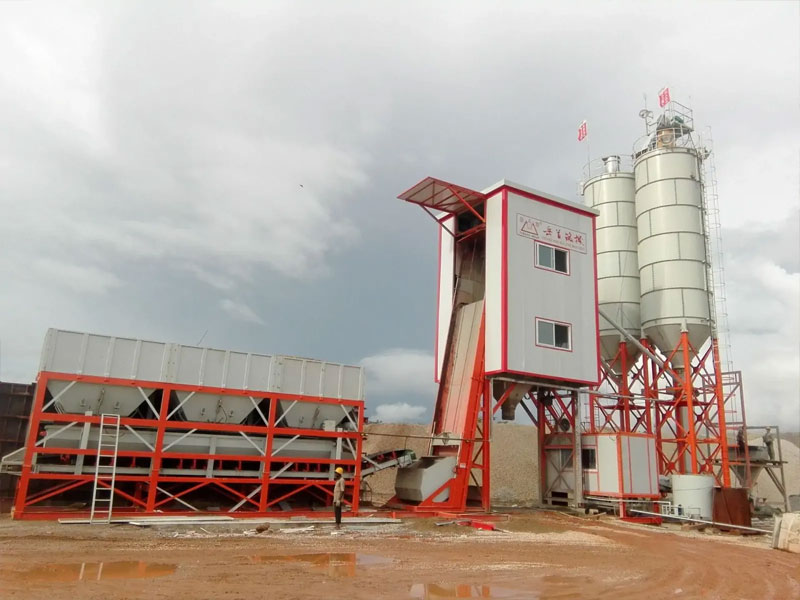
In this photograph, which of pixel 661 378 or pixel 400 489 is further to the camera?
pixel 661 378

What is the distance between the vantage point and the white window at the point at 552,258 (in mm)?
24844

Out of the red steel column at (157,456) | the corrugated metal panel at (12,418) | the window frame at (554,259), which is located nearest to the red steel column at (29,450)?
the red steel column at (157,456)

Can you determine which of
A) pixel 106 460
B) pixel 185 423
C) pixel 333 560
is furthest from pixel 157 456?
pixel 333 560

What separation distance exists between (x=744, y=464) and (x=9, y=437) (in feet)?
102

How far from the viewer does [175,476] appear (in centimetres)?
1861

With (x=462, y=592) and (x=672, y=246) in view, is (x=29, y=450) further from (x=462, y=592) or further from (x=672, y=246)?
(x=672, y=246)

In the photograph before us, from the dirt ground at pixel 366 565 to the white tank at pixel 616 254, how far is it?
52.2 feet

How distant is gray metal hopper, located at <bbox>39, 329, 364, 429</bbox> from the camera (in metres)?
17.5

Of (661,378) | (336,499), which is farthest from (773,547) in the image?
(661,378)

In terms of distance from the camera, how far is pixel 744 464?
3105cm

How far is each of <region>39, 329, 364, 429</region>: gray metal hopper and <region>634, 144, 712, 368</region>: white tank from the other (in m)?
17.3

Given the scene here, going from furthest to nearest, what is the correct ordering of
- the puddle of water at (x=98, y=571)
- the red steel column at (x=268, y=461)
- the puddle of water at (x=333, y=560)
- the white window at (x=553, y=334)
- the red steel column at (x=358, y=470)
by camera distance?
the white window at (x=553, y=334)
the red steel column at (x=358, y=470)
the red steel column at (x=268, y=461)
the puddle of water at (x=333, y=560)
the puddle of water at (x=98, y=571)

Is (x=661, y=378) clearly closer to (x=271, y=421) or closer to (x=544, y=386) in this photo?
(x=544, y=386)

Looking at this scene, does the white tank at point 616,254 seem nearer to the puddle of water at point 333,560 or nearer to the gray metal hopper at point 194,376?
the gray metal hopper at point 194,376
